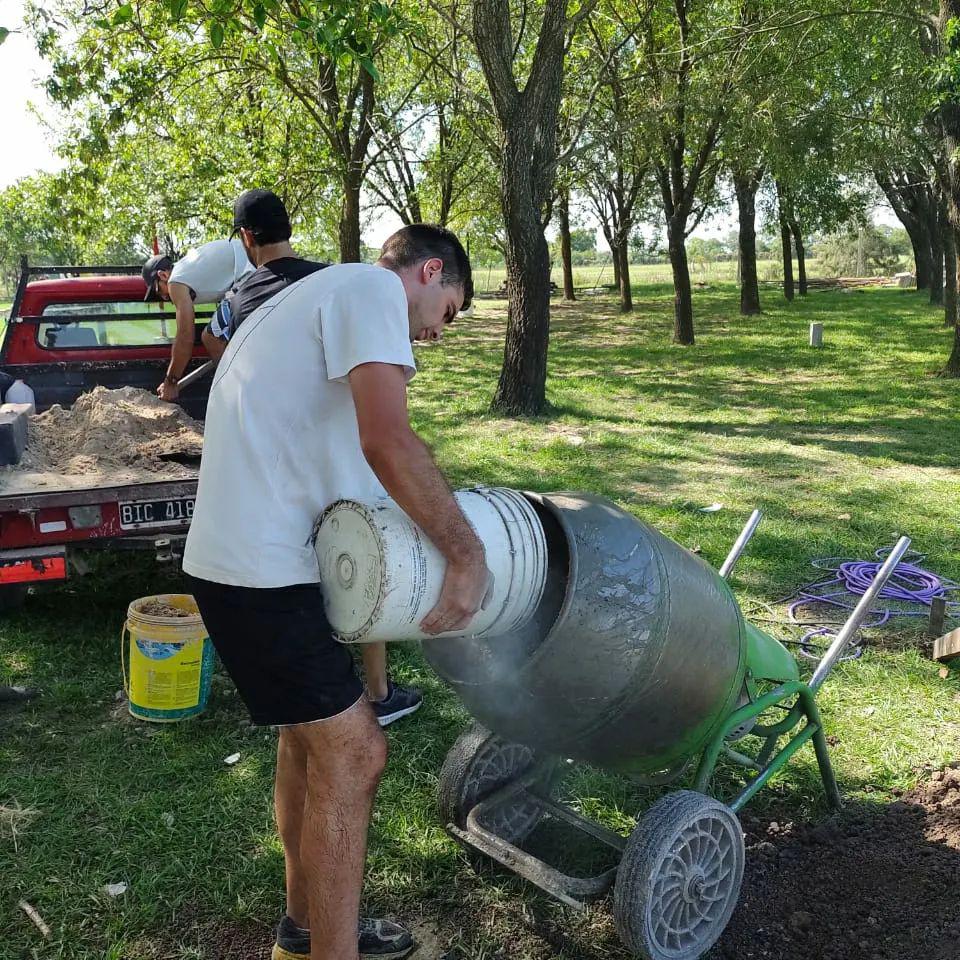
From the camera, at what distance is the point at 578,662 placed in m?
2.13

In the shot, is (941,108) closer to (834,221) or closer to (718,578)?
(718,578)

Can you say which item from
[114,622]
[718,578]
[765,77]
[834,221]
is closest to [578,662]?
[718,578]

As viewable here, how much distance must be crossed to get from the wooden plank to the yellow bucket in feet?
10.6

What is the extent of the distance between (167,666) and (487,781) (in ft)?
5.10

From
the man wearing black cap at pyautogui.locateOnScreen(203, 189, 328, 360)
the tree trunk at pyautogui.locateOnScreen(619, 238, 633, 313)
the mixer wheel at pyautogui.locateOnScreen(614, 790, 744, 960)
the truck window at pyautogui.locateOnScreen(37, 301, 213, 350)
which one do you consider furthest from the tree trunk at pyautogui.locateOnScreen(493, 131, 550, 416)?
the tree trunk at pyautogui.locateOnScreen(619, 238, 633, 313)

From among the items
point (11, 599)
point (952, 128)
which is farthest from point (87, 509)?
point (952, 128)

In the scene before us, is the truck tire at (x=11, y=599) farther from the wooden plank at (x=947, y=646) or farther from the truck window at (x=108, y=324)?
the wooden plank at (x=947, y=646)

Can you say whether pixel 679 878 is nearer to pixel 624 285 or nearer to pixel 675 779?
pixel 675 779

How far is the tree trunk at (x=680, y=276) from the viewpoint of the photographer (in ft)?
55.4

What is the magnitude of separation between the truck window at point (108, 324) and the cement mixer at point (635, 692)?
4432mm

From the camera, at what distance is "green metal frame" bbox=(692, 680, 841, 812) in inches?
99.7

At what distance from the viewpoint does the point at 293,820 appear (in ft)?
7.88

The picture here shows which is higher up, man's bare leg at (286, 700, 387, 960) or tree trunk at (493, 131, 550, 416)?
tree trunk at (493, 131, 550, 416)

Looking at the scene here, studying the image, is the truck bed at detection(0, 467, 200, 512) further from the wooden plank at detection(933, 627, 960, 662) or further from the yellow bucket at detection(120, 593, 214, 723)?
the wooden plank at detection(933, 627, 960, 662)
